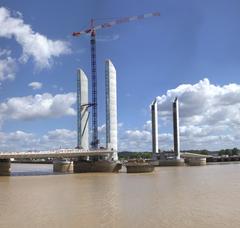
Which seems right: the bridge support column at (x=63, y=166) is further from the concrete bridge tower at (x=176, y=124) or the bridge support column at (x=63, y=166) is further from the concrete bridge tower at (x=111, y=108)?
the concrete bridge tower at (x=176, y=124)

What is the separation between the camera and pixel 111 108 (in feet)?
358

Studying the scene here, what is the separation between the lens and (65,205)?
3675cm

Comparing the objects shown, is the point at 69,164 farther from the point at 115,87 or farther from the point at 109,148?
the point at 115,87

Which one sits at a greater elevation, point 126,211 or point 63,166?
point 63,166

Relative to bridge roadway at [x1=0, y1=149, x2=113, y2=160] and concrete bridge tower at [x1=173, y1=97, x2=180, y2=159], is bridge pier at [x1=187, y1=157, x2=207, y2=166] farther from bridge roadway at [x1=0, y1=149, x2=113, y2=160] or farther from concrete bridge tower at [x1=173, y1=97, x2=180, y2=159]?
bridge roadway at [x1=0, y1=149, x2=113, y2=160]

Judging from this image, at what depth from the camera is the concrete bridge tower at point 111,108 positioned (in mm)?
109188

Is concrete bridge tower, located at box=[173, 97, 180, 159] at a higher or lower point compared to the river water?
higher

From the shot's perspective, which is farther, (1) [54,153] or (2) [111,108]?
(2) [111,108]

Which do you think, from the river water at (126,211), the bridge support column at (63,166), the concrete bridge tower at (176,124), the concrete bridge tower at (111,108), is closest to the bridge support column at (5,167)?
the bridge support column at (63,166)

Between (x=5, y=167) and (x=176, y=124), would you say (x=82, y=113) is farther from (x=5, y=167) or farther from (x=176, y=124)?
(x=176, y=124)

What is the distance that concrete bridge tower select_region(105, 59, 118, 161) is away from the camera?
109 metres

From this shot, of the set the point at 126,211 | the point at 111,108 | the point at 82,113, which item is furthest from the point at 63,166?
the point at 126,211

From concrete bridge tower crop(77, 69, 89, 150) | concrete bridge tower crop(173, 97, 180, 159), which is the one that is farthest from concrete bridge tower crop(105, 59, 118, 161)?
concrete bridge tower crop(173, 97, 180, 159)

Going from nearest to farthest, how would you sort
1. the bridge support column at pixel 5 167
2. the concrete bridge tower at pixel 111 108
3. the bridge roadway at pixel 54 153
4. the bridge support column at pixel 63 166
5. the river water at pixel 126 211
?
the river water at pixel 126 211, the bridge roadway at pixel 54 153, the bridge support column at pixel 5 167, the concrete bridge tower at pixel 111 108, the bridge support column at pixel 63 166
